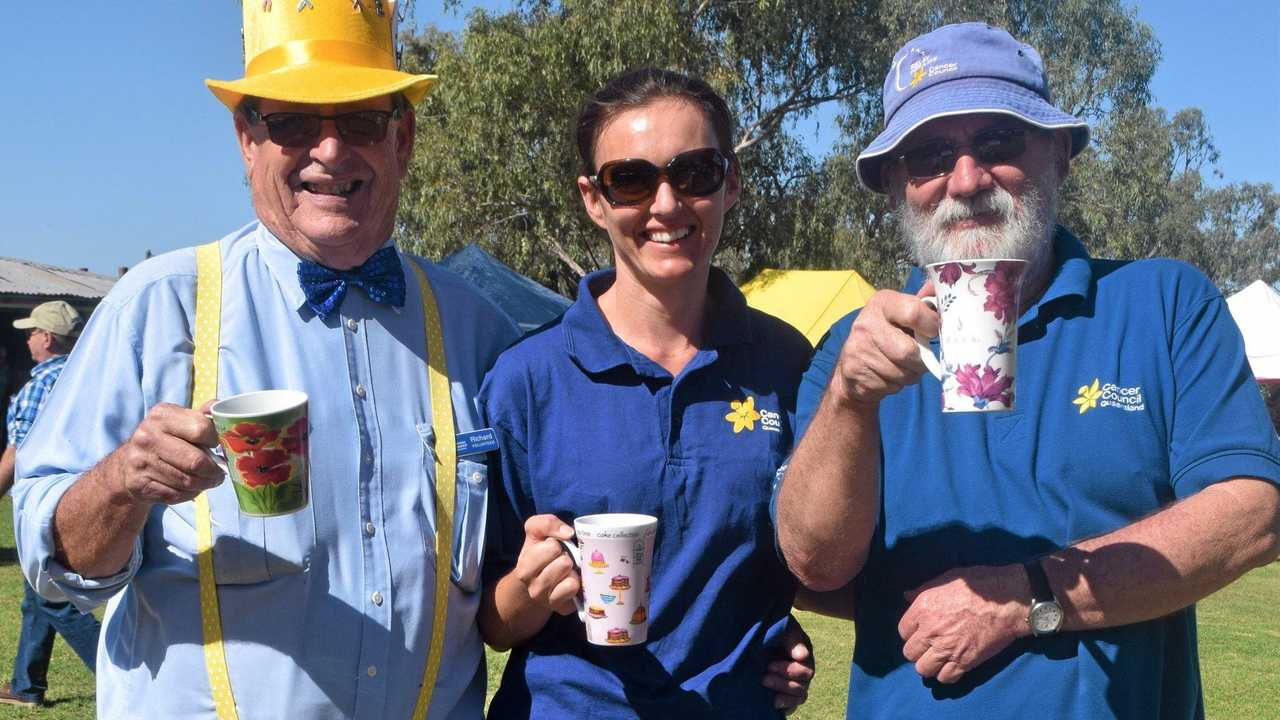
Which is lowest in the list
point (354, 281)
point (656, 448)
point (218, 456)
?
point (656, 448)

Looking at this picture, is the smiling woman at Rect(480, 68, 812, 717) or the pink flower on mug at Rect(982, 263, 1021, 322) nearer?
the pink flower on mug at Rect(982, 263, 1021, 322)

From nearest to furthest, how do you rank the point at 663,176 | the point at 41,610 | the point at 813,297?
the point at 663,176 < the point at 41,610 < the point at 813,297

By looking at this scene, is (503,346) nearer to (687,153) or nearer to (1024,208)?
(687,153)

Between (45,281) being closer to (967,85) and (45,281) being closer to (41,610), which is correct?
(41,610)

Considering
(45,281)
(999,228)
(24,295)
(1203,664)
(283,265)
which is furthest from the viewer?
(45,281)

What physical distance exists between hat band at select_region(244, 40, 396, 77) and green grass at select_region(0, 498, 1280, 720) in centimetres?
480

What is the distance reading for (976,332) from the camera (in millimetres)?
1821

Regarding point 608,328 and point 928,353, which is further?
point 608,328

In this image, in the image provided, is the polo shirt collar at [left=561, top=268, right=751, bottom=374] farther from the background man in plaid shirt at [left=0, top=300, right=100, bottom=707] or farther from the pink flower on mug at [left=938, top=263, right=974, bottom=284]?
the background man in plaid shirt at [left=0, top=300, right=100, bottom=707]

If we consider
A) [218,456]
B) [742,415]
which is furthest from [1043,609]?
[218,456]

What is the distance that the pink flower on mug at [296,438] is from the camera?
1.97 meters

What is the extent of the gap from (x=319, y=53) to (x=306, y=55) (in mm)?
29

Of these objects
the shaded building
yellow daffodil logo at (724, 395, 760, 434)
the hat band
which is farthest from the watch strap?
the shaded building

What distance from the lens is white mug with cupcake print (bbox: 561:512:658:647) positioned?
2.15 metres
